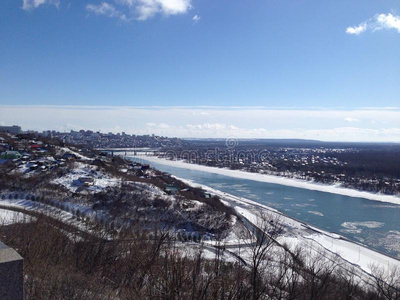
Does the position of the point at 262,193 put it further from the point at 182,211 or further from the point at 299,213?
the point at 182,211

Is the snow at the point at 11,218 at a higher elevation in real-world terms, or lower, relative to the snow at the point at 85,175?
higher

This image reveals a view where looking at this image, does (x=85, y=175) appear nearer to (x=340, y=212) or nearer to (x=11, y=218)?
(x=11, y=218)

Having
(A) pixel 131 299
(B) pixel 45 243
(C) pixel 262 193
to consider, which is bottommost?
(C) pixel 262 193

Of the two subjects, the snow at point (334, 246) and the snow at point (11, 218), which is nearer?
the snow at point (11, 218)

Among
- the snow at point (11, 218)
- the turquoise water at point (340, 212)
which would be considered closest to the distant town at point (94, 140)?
the turquoise water at point (340, 212)

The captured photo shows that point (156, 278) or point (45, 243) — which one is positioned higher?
point (156, 278)

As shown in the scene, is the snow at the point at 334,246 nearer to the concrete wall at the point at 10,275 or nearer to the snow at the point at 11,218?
the snow at the point at 11,218

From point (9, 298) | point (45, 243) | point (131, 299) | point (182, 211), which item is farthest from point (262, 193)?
point (9, 298)

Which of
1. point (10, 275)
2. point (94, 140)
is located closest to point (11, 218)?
point (10, 275)
